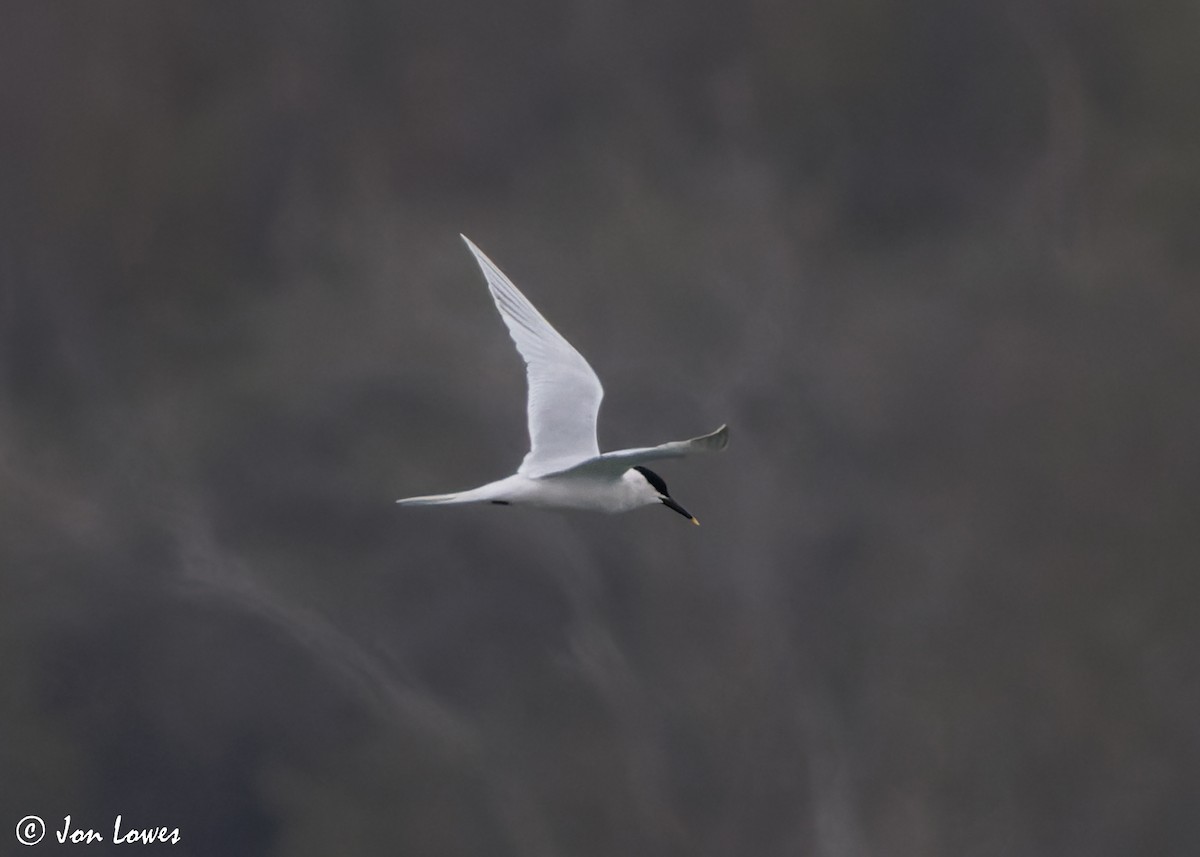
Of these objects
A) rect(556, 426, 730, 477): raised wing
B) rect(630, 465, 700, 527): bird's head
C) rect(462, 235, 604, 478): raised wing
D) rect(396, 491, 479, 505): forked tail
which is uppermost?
rect(462, 235, 604, 478): raised wing

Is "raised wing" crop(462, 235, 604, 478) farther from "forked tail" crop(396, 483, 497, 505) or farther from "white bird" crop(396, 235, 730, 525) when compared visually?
"forked tail" crop(396, 483, 497, 505)

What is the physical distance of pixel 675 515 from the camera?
62.7 feet

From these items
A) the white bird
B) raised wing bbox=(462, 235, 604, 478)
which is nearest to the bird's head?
the white bird

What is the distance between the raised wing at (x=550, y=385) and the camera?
12.8 metres

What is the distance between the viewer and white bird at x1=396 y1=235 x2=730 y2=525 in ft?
39.5

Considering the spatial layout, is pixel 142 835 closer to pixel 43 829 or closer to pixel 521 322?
pixel 43 829

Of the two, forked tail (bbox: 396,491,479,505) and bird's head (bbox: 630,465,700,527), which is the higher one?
bird's head (bbox: 630,465,700,527)

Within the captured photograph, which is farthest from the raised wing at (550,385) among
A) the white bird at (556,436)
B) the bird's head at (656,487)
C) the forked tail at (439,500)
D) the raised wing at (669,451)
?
the raised wing at (669,451)

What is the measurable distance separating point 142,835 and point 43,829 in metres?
1.29

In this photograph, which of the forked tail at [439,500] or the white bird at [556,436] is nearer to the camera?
the forked tail at [439,500]

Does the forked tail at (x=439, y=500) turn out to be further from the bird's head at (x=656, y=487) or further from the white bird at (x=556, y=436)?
the bird's head at (x=656, y=487)

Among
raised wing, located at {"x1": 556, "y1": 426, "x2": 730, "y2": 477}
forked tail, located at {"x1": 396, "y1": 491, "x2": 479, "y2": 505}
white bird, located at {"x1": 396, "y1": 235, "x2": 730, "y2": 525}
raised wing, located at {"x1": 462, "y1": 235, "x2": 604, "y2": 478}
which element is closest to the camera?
raised wing, located at {"x1": 556, "y1": 426, "x2": 730, "y2": 477}

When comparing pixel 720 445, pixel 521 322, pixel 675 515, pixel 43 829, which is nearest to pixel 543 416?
pixel 521 322

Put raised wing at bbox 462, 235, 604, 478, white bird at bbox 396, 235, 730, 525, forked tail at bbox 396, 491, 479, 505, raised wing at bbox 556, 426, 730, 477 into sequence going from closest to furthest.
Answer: raised wing at bbox 556, 426, 730, 477 → forked tail at bbox 396, 491, 479, 505 → white bird at bbox 396, 235, 730, 525 → raised wing at bbox 462, 235, 604, 478
